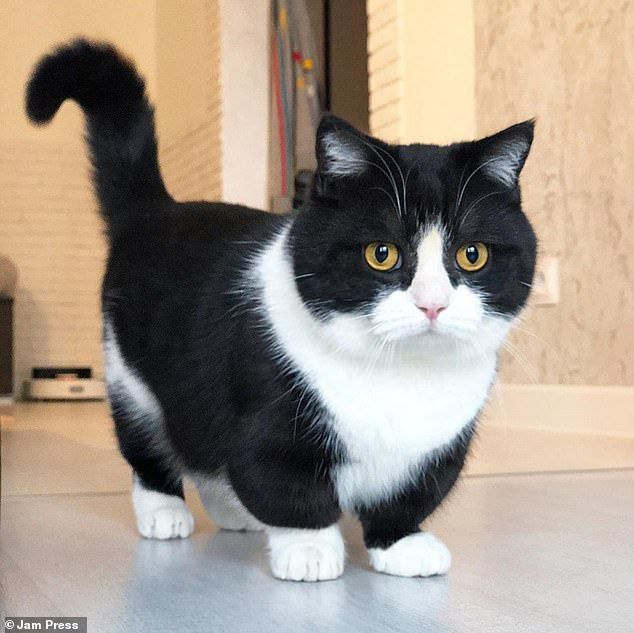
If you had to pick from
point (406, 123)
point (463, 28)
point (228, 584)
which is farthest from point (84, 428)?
point (228, 584)

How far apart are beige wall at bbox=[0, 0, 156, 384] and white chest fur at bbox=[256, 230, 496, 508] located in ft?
16.8

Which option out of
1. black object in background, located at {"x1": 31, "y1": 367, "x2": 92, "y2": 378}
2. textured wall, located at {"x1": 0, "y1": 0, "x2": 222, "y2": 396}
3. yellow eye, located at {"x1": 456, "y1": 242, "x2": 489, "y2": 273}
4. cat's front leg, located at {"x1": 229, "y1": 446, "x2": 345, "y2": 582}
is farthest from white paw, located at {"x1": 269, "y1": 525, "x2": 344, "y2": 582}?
black object in background, located at {"x1": 31, "y1": 367, "x2": 92, "y2": 378}

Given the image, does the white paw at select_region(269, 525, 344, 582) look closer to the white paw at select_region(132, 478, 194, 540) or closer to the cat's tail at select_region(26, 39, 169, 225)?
the white paw at select_region(132, 478, 194, 540)

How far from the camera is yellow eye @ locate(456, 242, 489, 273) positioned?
37.5 inches

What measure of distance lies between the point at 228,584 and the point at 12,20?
5.48 m

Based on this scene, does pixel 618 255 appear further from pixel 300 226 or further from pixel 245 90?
pixel 245 90

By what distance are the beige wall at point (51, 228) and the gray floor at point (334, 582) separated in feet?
15.2

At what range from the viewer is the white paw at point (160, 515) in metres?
1.24

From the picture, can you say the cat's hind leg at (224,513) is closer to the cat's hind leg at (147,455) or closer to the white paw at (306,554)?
the cat's hind leg at (147,455)

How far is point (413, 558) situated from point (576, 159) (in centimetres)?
191

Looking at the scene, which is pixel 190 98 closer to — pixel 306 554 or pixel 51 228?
pixel 51 228

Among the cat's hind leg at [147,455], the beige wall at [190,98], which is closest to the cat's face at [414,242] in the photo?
the cat's hind leg at [147,455]

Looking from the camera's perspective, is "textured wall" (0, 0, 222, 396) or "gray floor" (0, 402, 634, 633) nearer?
"gray floor" (0, 402, 634, 633)

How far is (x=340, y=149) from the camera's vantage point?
99cm
